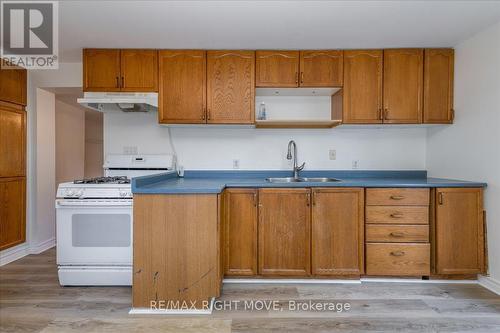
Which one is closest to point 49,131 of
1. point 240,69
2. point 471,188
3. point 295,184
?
point 240,69

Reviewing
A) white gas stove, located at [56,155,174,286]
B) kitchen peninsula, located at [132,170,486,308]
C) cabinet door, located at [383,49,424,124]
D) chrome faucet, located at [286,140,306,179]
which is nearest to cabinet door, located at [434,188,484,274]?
kitchen peninsula, located at [132,170,486,308]

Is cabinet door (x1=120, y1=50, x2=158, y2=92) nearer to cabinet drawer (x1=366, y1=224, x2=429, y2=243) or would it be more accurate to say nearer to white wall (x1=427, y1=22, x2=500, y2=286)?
cabinet drawer (x1=366, y1=224, x2=429, y2=243)

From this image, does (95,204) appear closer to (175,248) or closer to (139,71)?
(175,248)

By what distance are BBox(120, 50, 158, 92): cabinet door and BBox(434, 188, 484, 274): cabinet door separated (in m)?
2.85

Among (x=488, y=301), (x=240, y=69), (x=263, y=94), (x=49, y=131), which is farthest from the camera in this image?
(x=49, y=131)

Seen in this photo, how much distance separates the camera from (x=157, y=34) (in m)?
2.59

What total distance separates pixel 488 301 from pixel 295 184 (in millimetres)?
1747

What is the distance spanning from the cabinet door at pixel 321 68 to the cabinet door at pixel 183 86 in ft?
3.23

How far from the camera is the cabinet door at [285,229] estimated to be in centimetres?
259

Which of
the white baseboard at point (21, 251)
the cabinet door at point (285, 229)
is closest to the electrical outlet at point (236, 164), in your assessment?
the cabinet door at point (285, 229)

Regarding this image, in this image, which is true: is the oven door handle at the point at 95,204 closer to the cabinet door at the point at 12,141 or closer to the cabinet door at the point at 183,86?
the cabinet door at the point at 183,86

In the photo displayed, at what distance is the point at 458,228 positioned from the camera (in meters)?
2.57

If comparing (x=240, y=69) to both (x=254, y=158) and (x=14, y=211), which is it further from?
(x=14, y=211)

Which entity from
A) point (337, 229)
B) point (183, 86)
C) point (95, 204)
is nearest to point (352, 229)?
point (337, 229)
